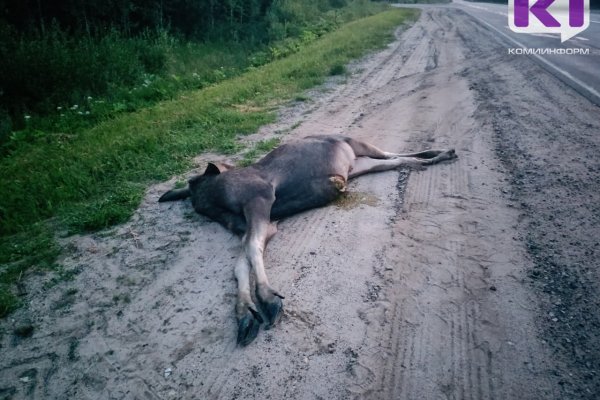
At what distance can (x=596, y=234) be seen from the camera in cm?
361

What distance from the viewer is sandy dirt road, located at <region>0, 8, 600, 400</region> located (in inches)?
100

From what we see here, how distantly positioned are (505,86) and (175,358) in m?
8.43

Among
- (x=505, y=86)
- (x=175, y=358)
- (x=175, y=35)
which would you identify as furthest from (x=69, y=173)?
(x=175, y=35)

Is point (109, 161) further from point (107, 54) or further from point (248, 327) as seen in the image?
point (107, 54)

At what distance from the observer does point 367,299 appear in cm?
315

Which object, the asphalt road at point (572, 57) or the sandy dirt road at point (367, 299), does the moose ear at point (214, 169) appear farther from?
the asphalt road at point (572, 57)

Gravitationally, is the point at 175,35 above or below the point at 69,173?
above

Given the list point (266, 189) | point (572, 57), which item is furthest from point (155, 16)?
point (572, 57)

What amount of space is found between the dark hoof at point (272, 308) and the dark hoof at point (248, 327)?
76 mm

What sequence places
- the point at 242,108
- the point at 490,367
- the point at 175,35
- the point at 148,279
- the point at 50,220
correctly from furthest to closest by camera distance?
the point at 175,35
the point at 242,108
the point at 50,220
the point at 148,279
the point at 490,367

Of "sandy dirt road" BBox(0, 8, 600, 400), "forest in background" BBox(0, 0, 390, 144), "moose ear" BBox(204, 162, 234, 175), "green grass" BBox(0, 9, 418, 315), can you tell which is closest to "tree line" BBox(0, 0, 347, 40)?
"forest in background" BBox(0, 0, 390, 144)

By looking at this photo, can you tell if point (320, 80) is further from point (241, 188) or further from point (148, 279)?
point (148, 279)

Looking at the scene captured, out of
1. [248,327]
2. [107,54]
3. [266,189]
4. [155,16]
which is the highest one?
[155,16]

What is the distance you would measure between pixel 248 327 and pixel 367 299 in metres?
0.98
